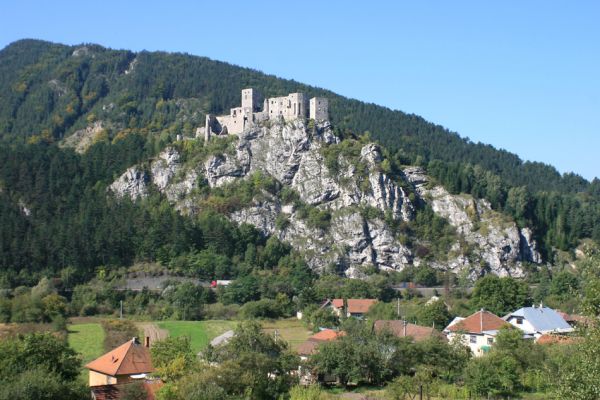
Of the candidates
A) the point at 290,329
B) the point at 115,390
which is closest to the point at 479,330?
the point at 290,329

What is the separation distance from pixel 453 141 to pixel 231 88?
181ft

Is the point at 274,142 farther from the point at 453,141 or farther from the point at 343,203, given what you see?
the point at 453,141

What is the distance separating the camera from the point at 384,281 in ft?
308

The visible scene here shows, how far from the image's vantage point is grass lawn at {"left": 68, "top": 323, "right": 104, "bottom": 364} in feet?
184

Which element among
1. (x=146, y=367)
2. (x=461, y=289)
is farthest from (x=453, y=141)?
(x=146, y=367)

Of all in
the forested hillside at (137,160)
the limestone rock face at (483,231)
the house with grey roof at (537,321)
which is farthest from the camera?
the limestone rock face at (483,231)

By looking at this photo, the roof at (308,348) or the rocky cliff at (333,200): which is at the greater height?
the rocky cliff at (333,200)

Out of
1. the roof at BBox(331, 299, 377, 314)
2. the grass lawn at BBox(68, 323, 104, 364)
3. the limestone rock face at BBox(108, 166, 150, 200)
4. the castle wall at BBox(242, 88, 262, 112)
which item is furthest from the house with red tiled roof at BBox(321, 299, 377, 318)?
the castle wall at BBox(242, 88, 262, 112)

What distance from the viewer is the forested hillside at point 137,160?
100500 mm

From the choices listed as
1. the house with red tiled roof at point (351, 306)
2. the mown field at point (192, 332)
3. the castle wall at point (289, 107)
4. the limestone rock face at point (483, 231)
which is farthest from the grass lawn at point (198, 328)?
the castle wall at point (289, 107)

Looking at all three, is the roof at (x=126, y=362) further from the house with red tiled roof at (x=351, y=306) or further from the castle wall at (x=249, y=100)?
the castle wall at (x=249, y=100)

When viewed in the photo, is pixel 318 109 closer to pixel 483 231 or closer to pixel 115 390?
pixel 483 231

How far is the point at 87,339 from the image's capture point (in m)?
62.9

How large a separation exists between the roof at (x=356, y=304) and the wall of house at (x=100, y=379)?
3939 centimetres
